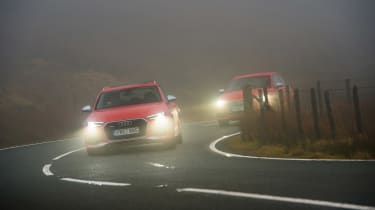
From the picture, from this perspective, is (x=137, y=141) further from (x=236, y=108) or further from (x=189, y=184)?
(x=236, y=108)

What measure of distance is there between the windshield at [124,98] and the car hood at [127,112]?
454mm

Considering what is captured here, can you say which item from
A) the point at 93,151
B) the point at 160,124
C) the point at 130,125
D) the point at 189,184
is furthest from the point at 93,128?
the point at 189,184

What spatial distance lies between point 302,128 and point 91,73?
170ft

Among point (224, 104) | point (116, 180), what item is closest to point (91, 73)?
point (224, 104)

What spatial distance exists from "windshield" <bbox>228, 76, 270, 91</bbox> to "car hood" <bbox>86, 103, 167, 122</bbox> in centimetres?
733

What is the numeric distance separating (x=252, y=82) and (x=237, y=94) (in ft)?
4.07

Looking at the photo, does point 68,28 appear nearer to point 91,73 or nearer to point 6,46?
point 6,46

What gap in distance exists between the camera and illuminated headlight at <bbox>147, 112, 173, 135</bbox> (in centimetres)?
1326

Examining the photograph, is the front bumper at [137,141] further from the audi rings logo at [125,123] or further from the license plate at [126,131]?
the audi rings logo at [125,123]

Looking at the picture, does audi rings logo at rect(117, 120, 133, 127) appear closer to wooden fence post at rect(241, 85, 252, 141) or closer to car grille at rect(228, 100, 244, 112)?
wooden fence post at rect(241, 85, 252, 141)

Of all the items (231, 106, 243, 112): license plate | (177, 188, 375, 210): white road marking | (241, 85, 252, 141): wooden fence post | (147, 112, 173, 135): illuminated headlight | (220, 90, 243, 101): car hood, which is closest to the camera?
(177, 188, 375, 210): white road marking

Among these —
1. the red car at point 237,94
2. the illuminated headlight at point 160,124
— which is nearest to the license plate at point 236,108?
the red car at point 237,94

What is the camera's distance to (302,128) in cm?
1439

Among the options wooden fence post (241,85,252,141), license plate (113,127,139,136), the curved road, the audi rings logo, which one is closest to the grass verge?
Answer: wooden fence post (241,85,252,141)
